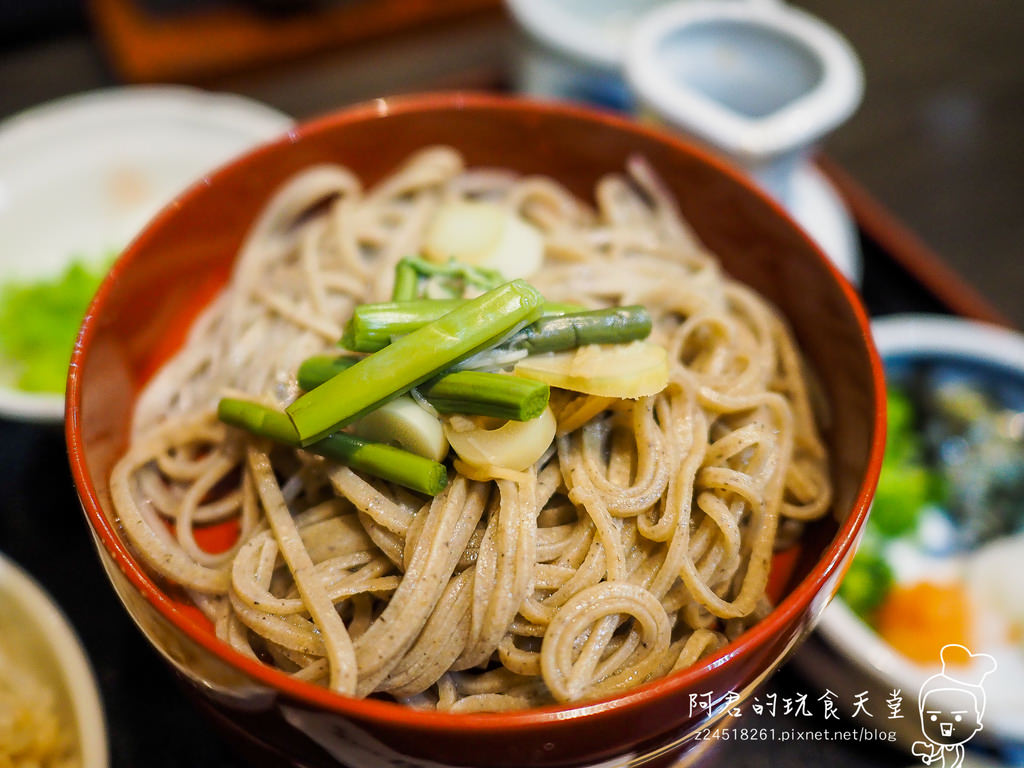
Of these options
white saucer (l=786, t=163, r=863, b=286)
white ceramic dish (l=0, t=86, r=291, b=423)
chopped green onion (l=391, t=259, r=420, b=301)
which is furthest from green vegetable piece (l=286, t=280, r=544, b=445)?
white ceramic dish (l=0, t=86, r=291, b=423)

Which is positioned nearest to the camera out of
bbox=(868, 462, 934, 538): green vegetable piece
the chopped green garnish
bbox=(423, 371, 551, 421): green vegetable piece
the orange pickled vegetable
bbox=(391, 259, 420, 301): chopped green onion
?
bbox=(423, 371, 551, 421): green vegetable piece

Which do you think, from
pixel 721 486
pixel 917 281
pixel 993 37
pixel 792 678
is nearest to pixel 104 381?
pixel 721 486

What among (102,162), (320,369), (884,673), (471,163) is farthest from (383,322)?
(102,162)

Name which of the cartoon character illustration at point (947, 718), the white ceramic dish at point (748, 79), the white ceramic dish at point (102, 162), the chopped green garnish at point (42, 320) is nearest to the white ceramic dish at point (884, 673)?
the cartoon character illustration at point (947, 718)

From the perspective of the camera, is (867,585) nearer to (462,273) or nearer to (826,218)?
(826,218)

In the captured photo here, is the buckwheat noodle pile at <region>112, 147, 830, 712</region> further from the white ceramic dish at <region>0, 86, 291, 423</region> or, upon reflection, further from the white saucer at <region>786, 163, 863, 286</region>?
the white ceramic dish at <region>0, 86, 291, 423</region>

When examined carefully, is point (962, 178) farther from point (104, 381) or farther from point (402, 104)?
point (104, 381)

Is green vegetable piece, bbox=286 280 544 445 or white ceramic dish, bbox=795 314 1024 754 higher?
green vegetable piece, bbox=286 280 544 445
